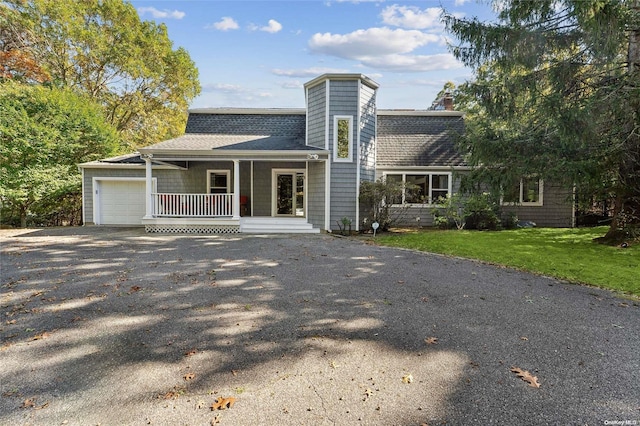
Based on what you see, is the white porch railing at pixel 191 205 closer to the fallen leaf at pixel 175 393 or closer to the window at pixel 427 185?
the window at pixel 427 185

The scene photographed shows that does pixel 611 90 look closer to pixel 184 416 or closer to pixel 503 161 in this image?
pixel 503 161

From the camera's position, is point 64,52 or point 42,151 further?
point 64,52

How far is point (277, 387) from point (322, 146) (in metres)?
11.4

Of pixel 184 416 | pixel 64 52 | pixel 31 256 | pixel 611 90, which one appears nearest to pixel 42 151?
pixel 31 256

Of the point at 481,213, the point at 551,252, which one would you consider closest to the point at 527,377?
the point at 551,252

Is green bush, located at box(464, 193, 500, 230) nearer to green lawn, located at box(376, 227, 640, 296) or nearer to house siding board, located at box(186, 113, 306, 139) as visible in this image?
green lawn, located at box(376, 227, 640, 296)

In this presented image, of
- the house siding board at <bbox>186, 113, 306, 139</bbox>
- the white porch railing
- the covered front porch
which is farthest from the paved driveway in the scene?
the house siding board at <bbox>186, 113, 306, 139</bbox>

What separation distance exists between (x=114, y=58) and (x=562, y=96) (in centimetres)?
2472

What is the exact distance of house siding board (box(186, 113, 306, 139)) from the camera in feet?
51.4

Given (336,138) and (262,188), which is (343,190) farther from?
(262,188)

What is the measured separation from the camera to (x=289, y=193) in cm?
1555

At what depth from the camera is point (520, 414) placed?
2.61 meters

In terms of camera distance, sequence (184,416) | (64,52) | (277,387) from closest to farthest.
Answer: (184,416) < (277,387) < (64,52)

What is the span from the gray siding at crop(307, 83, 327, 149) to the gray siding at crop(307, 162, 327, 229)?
867mm
